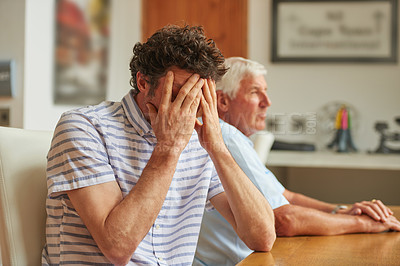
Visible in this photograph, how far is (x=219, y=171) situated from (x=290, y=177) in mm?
2549

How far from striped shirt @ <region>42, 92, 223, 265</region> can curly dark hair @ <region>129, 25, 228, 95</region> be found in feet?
0.40

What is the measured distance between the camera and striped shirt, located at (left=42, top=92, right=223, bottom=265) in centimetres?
110

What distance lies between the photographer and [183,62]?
118cm

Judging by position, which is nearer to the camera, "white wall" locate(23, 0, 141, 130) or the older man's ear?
the older man's ear

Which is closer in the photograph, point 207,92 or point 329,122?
point 207,92

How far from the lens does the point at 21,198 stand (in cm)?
119

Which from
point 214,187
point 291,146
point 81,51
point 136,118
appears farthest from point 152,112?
point 291,146

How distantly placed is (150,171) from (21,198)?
348 mm

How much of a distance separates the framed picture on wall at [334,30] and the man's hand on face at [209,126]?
2.68m

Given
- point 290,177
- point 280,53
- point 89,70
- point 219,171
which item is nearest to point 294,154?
point 290,177

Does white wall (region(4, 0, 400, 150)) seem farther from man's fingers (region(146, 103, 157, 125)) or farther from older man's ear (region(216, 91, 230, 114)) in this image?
man's fingers (region(146, 103, 157, 125))

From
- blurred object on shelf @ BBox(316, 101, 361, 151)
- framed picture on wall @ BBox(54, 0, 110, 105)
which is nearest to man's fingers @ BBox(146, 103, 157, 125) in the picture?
framed picture on wall @ BBox(54, 0, 110, 105)

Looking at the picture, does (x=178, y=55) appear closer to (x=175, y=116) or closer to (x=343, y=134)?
(x=175, y=116)

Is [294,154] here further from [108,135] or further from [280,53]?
[108,135]
